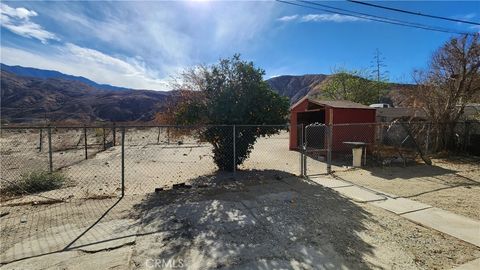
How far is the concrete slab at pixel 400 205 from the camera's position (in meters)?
5.27

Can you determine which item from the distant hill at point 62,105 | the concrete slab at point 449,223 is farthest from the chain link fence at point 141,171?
the distant hill at point 62,105

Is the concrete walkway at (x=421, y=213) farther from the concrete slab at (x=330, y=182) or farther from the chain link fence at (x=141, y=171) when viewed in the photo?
the chain link fence at (x=141, y=171)

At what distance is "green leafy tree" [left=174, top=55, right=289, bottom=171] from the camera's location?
26.0 feet

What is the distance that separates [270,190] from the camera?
256 inches

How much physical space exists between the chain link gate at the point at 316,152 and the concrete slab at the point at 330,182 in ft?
1.43

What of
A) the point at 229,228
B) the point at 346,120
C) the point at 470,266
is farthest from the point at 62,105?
the point at 470,266

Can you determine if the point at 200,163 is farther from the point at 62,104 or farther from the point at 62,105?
the point at 62,104

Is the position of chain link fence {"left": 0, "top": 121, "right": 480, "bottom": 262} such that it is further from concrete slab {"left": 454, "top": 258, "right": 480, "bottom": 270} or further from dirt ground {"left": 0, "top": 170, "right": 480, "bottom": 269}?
concrete slab {"left": 454, "top": 258, "right": 480, "bottom": 270}

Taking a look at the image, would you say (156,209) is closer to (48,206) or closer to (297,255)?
(48,206)

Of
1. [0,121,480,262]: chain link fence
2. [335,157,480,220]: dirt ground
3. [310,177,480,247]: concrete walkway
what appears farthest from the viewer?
[335,157,480,220]: dirt ground

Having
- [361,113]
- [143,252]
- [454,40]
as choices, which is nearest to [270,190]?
[143,252]

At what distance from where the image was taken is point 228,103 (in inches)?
309


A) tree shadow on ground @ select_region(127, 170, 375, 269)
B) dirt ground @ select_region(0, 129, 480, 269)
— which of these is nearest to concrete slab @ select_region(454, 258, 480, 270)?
dirt ground @ select_region(0, 129, 480, 269)

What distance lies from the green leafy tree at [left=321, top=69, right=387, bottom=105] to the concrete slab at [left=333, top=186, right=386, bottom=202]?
22901 mm
